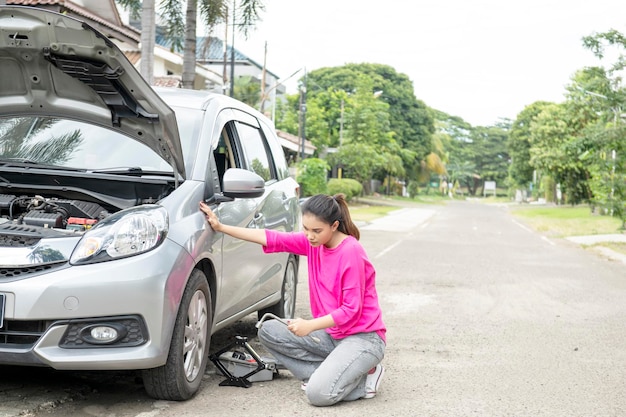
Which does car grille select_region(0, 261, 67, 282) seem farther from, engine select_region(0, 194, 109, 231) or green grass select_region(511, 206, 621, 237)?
green grass select_region(511, 206, 621, 237)

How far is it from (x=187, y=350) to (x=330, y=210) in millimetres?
1160

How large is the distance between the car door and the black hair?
1.98 ft

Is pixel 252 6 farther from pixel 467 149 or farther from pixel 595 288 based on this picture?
pixel 467 149

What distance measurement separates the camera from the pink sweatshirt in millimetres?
5348

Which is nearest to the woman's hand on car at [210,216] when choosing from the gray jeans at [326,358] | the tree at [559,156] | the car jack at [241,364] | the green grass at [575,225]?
the gray jeans at [326,358]

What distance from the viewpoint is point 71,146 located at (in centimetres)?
588

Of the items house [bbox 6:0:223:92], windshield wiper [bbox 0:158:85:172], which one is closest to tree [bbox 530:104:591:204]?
house [bbox 6:0:223:92]

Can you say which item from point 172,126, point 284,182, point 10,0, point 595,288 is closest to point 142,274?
point 172,126

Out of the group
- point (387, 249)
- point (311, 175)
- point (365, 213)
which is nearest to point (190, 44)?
point (387, 249)

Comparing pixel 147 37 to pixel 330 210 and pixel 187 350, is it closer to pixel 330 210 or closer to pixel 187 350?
pixel 330 210

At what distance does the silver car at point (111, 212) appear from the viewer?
15.0 ft

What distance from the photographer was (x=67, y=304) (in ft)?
14.8

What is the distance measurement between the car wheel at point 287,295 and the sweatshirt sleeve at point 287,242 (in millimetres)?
1886

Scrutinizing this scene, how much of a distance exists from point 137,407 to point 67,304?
817 mm
